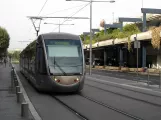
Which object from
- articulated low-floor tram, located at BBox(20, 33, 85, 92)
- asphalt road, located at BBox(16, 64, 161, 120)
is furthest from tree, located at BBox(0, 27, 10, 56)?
asphalt road, located at BBox(16, 64, 161, 120)

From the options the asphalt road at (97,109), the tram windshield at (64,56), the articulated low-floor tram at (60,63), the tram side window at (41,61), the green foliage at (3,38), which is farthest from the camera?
the green foliage at (3,38)

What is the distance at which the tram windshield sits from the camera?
1784 cm

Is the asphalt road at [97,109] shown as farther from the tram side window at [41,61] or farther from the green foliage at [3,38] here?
the green foliage at [3,38]

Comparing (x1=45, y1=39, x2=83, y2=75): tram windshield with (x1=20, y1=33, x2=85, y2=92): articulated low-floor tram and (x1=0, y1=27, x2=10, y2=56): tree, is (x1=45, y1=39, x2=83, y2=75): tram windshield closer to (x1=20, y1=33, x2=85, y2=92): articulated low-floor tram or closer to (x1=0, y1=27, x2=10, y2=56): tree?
(x1=20, y1=33, x2=85, y2=92): articulated low-floor tram

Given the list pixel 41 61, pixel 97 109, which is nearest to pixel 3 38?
pixel 41 61

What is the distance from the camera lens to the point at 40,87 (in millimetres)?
18875

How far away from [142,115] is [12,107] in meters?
4.62

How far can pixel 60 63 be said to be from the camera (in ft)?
58.9

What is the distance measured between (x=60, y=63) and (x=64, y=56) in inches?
17.0

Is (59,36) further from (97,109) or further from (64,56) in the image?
(97,109)

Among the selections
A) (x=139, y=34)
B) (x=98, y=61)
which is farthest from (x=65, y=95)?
(x=98, y=61)

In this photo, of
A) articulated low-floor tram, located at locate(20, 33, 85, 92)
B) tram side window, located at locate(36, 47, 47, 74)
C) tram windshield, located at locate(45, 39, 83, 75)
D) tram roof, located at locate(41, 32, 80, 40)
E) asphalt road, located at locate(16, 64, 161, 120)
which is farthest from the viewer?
tram roof, located at locate(41, 32, 80, 40)

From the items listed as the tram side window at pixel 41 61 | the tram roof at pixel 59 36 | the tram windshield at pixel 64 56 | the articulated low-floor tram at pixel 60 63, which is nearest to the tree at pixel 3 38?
the tram side window at pixel 41 61

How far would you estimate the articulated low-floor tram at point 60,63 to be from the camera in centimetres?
1766
